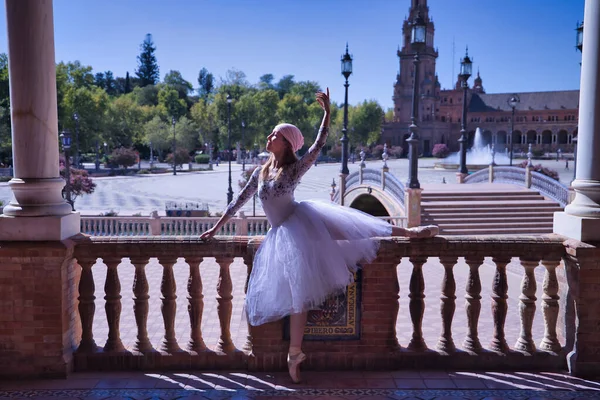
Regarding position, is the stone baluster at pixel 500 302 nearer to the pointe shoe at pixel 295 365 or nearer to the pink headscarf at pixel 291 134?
the pointe shoe at pixel 295 365

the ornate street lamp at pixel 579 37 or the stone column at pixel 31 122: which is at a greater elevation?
the ornate street lamp at pixel 579 37

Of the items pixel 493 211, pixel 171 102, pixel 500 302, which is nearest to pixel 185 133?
pixel 171 102

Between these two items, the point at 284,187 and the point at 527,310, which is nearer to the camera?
the point at 284,187

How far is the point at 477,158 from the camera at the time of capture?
84.8 metres

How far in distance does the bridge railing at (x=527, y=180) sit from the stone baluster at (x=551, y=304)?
22388 mm

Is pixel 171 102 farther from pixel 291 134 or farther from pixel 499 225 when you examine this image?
pixel 291 134

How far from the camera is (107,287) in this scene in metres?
4.73

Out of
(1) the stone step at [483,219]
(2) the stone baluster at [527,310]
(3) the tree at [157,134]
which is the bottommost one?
(1) the stone step at [483,219]

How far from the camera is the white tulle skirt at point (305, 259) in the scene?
4234 millimetres

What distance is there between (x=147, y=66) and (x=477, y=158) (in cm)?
7301

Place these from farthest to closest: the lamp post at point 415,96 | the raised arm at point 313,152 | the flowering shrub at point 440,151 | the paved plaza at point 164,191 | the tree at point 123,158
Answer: the flowering shrub at point 440,151
the tree at point 123,158
the paved plaza at point 164,191
the lamp post at point 415,96
the raised arm at point 313,152

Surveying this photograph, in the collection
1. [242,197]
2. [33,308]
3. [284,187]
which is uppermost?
[284,187]

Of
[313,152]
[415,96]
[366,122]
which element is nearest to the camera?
[313,152]

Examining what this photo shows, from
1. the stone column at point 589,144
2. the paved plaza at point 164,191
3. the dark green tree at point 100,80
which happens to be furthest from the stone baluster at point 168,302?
the dark green tree at point 100,80
